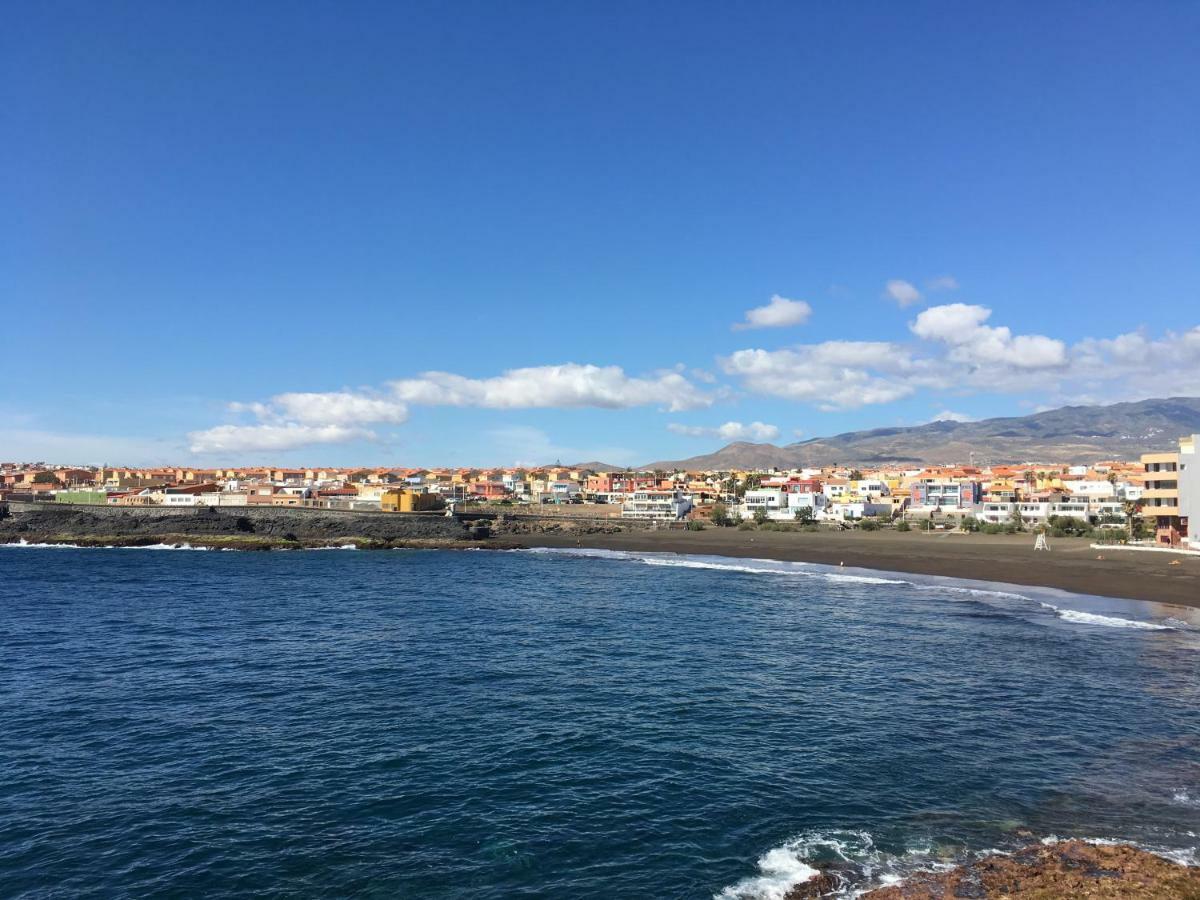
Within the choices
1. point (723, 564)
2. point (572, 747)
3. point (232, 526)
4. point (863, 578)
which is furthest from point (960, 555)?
point (232, 526)

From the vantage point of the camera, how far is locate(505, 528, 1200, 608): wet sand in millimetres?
50125

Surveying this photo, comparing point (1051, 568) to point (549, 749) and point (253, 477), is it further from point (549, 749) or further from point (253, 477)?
A: point (253, 477)

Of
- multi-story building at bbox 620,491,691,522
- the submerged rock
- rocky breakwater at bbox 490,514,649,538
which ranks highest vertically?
multi-story building at bbox 620,491,691,522

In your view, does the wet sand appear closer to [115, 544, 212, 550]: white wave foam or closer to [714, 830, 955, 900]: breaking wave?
[115, 544, 212, 550]: white wave foam

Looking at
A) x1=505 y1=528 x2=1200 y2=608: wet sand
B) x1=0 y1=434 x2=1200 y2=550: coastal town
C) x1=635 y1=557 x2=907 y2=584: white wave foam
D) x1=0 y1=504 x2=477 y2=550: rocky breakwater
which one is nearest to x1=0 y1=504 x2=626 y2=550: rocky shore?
x1=0 y1=504 x2=477 y2=550: rocky breakwater

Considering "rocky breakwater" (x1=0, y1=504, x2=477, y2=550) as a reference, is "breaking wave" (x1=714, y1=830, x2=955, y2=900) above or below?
below

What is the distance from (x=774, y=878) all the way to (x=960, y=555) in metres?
64.4

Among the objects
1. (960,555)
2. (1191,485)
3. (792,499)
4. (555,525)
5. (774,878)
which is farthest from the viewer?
(792,499)

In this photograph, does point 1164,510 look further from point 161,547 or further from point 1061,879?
point 161,547

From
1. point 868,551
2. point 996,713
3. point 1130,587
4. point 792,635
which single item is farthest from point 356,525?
point 996,713

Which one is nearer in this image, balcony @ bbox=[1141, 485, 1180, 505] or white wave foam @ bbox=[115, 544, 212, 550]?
balcony @ bbox=[1141, 485, 1180, 505]

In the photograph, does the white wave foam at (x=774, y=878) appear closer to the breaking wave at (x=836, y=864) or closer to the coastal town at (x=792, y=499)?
the breaking wave at (x=836, y=864)

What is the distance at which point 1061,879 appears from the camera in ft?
41.5

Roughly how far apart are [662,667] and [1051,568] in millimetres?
43894
